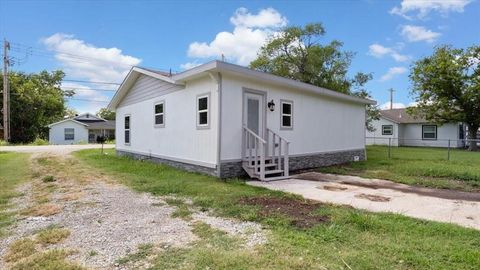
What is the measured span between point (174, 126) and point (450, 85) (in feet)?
63.2

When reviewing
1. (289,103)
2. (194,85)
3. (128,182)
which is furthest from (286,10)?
(128,182)

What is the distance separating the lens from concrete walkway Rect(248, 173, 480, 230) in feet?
Answer: 16.0

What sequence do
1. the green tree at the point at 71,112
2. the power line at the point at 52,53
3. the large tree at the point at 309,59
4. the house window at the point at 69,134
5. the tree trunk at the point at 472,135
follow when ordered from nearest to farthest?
the large tree at the point at 309,59 < the tree trunk at the point at 472,135 < the power line at the point at 52,53 < the house window at the point at 69,134 < the green tree at the point at 71,112

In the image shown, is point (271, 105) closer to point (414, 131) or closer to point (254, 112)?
point (254, 112)

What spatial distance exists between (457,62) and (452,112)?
330 centimetres

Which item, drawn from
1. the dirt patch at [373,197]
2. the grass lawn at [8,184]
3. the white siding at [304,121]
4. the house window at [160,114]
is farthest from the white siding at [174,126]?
the grass lawn at [8,184]

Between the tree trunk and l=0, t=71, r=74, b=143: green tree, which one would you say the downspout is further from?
l=0, t=71, r=74, b=143: green tree

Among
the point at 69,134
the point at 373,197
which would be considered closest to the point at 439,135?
the point at 373,197

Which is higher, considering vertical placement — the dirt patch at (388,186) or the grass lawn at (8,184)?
the dirt patch at (388,186)

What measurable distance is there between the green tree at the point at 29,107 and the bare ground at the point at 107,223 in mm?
30633

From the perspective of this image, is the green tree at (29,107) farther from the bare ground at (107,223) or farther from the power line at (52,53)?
the bare ground at (107,223)

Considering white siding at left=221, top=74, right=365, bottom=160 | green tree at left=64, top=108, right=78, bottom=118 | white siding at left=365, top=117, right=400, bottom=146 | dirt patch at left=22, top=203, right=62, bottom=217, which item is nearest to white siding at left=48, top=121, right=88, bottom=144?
green tree at left=64, top=108, right=78, bottom=118

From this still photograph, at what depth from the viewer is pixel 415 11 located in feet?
45.9

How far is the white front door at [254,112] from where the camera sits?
8625 mm
